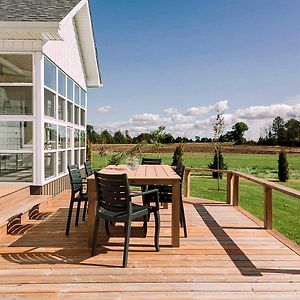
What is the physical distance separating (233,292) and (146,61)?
15.4m

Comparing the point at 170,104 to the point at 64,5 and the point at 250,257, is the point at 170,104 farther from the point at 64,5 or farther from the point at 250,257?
the point at 250,257

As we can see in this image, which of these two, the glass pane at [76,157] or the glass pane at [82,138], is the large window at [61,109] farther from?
the glass pane at [82,138]

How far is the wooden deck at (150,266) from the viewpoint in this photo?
2.74m

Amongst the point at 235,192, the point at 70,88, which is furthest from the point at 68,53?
the point at 235,192

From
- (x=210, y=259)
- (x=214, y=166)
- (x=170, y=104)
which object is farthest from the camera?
(x=170, y=104)

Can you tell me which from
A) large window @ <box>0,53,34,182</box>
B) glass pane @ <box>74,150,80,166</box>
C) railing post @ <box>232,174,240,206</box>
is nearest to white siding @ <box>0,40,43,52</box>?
large window @ <box>0,53,34,182</box>

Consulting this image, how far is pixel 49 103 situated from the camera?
693cm

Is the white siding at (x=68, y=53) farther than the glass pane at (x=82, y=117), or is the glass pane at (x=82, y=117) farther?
the glass pane at (x=82, y=117)

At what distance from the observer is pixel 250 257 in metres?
3.64

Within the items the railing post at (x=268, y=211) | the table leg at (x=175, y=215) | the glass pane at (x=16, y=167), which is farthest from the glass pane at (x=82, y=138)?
the table leg at (x=175, y=215)

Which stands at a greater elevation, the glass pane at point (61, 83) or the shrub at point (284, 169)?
the glass pane at point (61, 83)

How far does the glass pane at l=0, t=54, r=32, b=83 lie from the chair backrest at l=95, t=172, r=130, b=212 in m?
3.56

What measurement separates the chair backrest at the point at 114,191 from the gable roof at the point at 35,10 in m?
3.61

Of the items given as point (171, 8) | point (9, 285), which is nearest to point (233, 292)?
point (9, 285)
